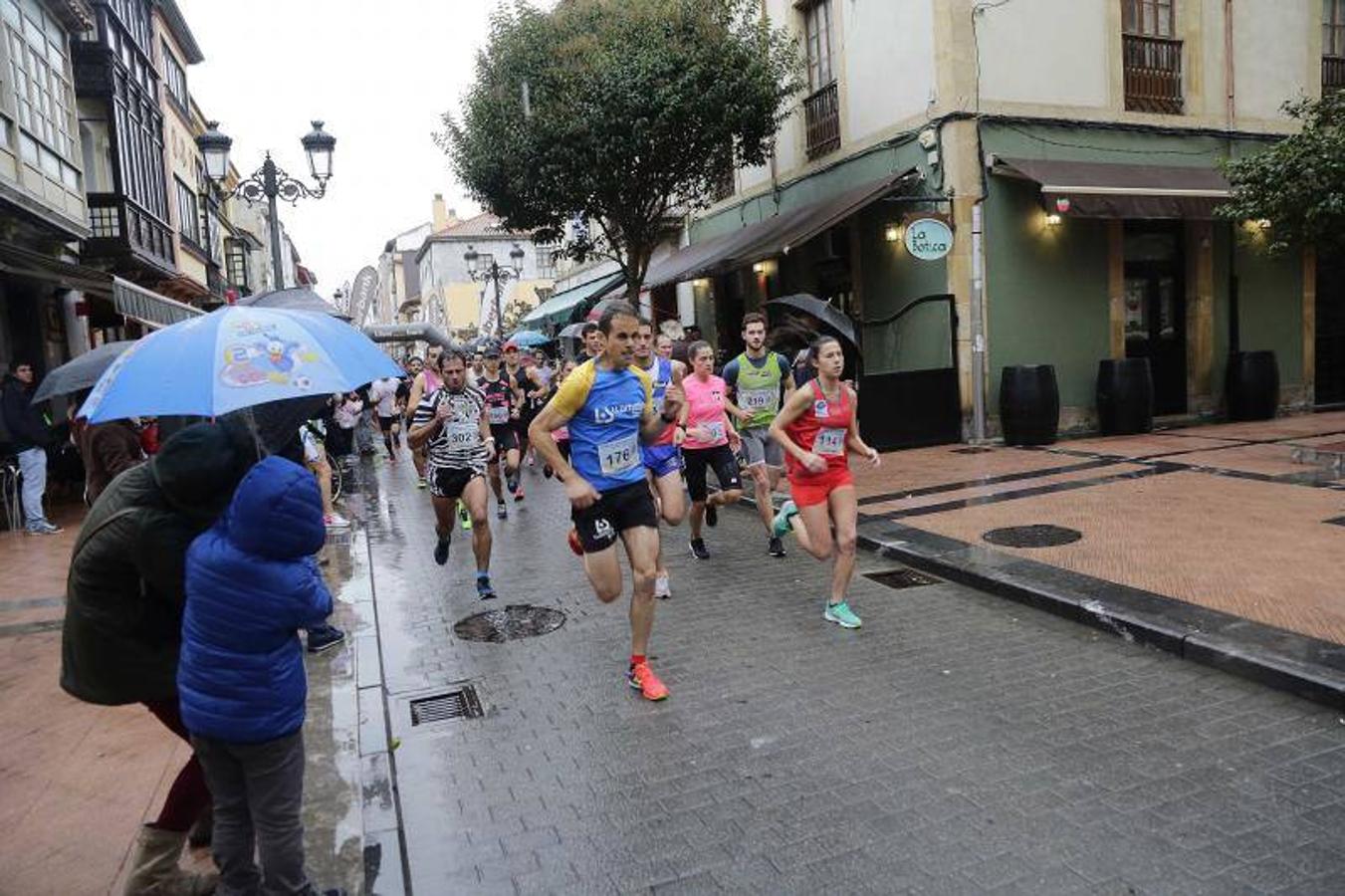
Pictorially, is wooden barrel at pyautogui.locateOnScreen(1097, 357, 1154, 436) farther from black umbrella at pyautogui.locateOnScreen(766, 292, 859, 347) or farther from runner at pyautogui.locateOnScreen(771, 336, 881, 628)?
runner at pyautogui.locateOnScreen(771, 336, 881, 628)

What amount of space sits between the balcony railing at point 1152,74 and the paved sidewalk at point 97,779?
13.7 meters

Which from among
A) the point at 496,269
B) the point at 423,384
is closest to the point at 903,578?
the point at 423,384

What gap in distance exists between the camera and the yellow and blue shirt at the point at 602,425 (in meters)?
4.72

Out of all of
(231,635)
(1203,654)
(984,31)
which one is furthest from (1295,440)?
(231,635)

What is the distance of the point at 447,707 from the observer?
4.72 metres

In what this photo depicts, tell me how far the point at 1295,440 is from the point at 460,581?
10690 millimetres

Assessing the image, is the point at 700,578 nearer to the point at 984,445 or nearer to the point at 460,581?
the point at 460,581

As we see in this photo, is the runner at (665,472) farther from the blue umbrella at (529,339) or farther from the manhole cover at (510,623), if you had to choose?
the blue umbrella at (529,339)

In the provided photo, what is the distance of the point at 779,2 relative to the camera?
16.3 m

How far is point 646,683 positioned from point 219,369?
2535mm

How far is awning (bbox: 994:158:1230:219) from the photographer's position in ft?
39.3

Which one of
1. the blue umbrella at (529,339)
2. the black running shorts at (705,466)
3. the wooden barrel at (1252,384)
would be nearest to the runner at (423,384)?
the black running shorts at (705,466)

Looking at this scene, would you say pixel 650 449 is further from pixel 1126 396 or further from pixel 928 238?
pixel 1126 396

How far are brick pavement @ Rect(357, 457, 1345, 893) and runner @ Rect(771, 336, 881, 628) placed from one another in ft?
1.35
